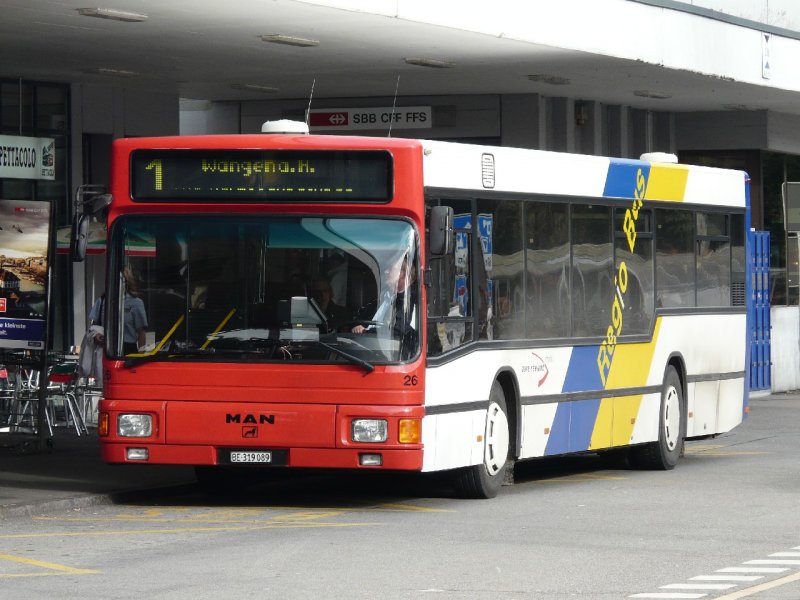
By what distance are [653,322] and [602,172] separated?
65.0 inches

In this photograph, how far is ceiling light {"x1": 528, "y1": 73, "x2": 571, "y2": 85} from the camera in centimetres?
2527

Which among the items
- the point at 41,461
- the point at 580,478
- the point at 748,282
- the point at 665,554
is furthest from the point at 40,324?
the point at 665,554

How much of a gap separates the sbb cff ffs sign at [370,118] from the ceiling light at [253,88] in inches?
26.7

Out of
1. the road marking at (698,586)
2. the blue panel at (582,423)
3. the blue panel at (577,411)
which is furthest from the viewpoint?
the blue panel at (582,423)

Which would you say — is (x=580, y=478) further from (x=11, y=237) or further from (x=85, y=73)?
(x=85, y=73)

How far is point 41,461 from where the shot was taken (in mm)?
17734

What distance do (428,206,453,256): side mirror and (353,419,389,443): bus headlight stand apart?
1253 millimetres

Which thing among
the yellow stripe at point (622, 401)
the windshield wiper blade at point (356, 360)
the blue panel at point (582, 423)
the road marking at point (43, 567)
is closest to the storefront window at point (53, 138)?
the yellow stripe at point (622, 401)

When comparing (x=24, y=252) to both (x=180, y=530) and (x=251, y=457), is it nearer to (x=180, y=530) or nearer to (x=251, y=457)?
(x=251, y=457)

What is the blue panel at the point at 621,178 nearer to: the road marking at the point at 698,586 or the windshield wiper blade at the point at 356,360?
the windshield wiper blade at the point at 356,360

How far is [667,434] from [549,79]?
8960mm

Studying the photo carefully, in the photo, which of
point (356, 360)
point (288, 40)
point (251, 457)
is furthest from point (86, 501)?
point (288, 40)

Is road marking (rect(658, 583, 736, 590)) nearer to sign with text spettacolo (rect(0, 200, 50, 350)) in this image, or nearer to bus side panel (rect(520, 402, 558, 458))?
bus side panel (rect(520, 402, 558, 458))

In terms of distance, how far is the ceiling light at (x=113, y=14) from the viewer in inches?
715
